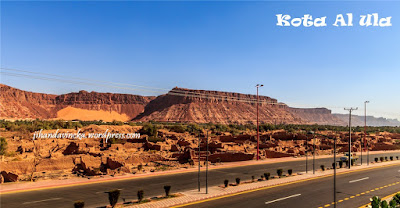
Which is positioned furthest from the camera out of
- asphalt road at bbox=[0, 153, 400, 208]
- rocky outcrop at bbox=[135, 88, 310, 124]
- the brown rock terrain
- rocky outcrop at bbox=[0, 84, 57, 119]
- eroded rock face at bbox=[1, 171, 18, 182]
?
rocky outcrop at bbox=[135, 88, 310, 124]

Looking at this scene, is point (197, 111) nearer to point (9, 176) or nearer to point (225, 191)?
point (9, 176)

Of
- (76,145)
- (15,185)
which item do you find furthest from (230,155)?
(15,185)

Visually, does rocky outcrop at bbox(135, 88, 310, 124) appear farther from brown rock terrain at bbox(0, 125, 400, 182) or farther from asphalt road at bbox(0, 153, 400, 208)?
asphalt road at bbox(0, 153, 400, 208)

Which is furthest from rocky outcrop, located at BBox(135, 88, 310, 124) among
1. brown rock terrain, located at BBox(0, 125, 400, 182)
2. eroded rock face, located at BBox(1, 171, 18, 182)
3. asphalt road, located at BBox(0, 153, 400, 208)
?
eroded rock face, located at BBox(1, 171, 18, 182)

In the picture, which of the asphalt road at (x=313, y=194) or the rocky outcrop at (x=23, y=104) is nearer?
the asphalt road at (x=313, y=194)

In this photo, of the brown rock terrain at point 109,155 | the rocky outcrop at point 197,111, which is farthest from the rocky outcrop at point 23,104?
the brown rock terrain at point 109,155

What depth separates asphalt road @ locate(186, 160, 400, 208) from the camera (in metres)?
20.0

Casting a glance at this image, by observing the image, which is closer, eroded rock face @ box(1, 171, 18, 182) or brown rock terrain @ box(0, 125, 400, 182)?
eroded rock face @ box(1, 171, 18, 182)

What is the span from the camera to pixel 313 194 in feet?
76.3

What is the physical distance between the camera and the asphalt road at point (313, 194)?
19953 mm

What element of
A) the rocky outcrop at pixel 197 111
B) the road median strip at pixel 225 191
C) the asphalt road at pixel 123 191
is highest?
the rocky outcrop at pixel 197 111

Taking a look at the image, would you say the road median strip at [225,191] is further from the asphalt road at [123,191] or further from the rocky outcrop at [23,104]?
the rocky outcrop at [23,104]

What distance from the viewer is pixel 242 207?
18.9 m

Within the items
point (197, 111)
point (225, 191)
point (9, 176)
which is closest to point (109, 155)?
point (9, 176)
